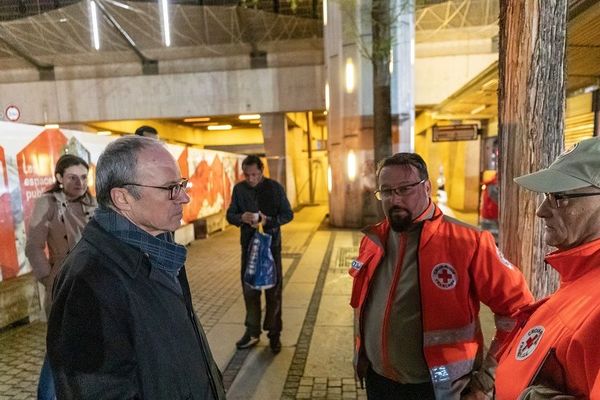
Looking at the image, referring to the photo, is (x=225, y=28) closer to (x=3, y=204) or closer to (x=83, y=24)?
(x=83, y=24)

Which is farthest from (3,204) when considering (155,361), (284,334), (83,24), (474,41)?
(474,41)

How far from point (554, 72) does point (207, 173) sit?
9.88 meters

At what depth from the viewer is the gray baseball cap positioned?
1.16m

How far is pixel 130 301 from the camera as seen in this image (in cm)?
119

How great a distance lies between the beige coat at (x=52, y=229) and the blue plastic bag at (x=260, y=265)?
61.3 inches

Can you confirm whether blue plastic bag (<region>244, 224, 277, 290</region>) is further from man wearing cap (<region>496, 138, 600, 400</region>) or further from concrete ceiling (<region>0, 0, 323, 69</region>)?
concrete ceiling (<region>0, 0, 323, 69</region>)

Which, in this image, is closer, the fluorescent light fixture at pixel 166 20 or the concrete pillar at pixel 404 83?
the concrete pillar at pixel 404 83

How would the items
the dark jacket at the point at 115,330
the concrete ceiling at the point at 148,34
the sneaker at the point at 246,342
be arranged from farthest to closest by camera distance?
the concrete ceiling at the point at 148,34 < the sneaker at the point at 246,342 < the dark jacket at the point at 115,330

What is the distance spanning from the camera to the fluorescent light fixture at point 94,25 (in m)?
12.7

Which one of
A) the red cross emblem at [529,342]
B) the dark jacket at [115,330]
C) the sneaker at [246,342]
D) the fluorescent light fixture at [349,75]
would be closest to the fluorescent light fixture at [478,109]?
the fluorescent light fixture at [349,75]

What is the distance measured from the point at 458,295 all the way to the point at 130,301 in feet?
4.76

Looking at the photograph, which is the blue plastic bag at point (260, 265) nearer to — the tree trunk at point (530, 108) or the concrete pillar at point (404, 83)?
the tree trunk at point (530, 108)

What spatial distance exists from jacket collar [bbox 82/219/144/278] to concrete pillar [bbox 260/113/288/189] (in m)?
14.2

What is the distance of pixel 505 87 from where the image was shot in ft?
6.61
